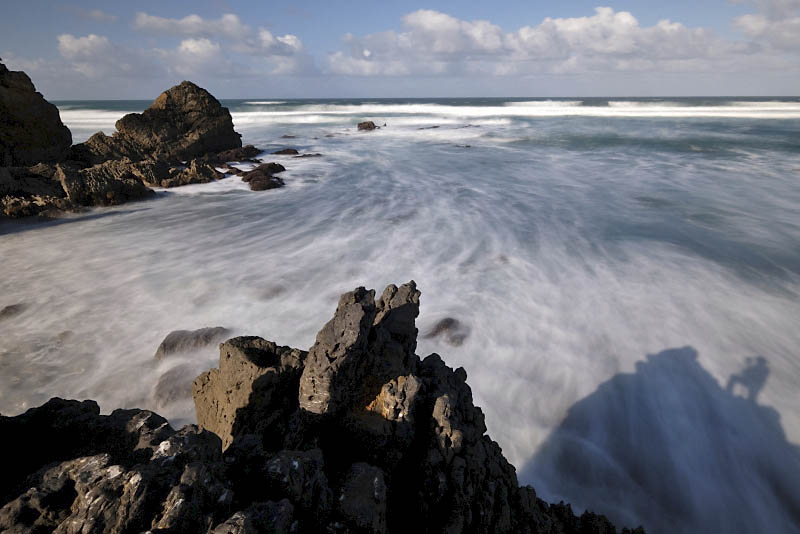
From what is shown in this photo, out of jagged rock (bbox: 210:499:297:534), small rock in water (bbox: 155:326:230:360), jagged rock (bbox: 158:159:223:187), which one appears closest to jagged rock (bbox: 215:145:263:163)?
jagged rock (bbox: 158:159:223:187)

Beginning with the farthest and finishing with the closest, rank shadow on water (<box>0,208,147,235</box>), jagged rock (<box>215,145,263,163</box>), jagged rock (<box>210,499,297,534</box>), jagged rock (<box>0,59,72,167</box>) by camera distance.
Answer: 1. jagged rock (<box>215,145,263,163</box>)
2. jagged rock (<box>0,59,72,167</box>)
3. shadow on water (<box>0,208,147,235</box>)
4. jagged rock (<box>210,499,297,534</box>)

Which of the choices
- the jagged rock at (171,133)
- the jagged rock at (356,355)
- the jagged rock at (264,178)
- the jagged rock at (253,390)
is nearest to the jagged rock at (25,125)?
the jagged rock at (171,133)

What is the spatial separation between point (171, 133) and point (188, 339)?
1766 cm

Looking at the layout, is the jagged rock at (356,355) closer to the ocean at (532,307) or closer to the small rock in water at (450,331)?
the ocean at (532,307)

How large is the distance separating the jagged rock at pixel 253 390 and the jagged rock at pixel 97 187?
11994 mm

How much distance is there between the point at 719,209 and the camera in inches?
555

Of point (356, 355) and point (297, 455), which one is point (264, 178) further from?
point (297, 455)

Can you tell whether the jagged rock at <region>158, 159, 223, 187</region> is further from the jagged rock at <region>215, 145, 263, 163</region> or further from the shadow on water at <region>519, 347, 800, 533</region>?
the shadow on water at <region>519, 347, 800, 533</region>

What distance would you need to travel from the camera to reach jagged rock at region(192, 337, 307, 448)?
10.1ft

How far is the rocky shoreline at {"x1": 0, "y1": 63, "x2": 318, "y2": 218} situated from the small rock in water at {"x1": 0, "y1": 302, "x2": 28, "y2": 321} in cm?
566

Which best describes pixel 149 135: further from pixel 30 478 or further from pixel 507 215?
pixel 30 478

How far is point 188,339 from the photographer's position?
6.29 metres

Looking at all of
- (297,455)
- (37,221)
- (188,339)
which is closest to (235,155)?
(37,221)

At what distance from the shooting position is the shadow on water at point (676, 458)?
4.21m
